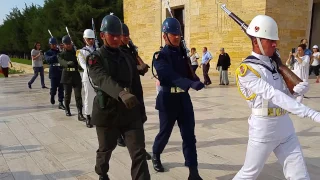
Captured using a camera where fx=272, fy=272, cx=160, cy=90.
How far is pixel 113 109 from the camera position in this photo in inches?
111

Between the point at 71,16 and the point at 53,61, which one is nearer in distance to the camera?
the point at 53,61

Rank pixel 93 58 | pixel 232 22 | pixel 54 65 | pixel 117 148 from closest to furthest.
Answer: pixel 93 58 < pixel 117 148 < pixel 54 65 < pixel 232 22

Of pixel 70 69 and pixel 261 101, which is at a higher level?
pixel 70 69

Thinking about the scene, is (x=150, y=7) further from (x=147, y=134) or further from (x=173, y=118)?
(x=173, y=118)

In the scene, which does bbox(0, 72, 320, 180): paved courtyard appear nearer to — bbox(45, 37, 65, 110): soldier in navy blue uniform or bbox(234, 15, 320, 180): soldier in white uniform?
bbox(45, 37, 65, 110): soldier in navy blue uniform

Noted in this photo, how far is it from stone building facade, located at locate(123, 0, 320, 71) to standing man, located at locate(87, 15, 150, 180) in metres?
12.2

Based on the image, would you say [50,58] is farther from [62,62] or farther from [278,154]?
[278,154]

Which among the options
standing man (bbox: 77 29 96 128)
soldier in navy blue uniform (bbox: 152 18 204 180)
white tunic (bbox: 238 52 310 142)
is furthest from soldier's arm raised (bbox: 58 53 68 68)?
white tunic (bbox: 238 52 310 142)

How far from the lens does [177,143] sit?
493 centimetres

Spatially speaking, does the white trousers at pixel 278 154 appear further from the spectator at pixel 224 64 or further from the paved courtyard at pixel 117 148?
the spectator at pixel 224 64

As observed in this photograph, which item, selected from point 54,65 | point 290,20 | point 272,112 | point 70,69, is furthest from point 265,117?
point 290,20

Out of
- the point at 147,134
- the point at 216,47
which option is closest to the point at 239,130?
the point at 147,134

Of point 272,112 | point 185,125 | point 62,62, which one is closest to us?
point 272,112

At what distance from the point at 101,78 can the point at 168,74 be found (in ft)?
2.99
